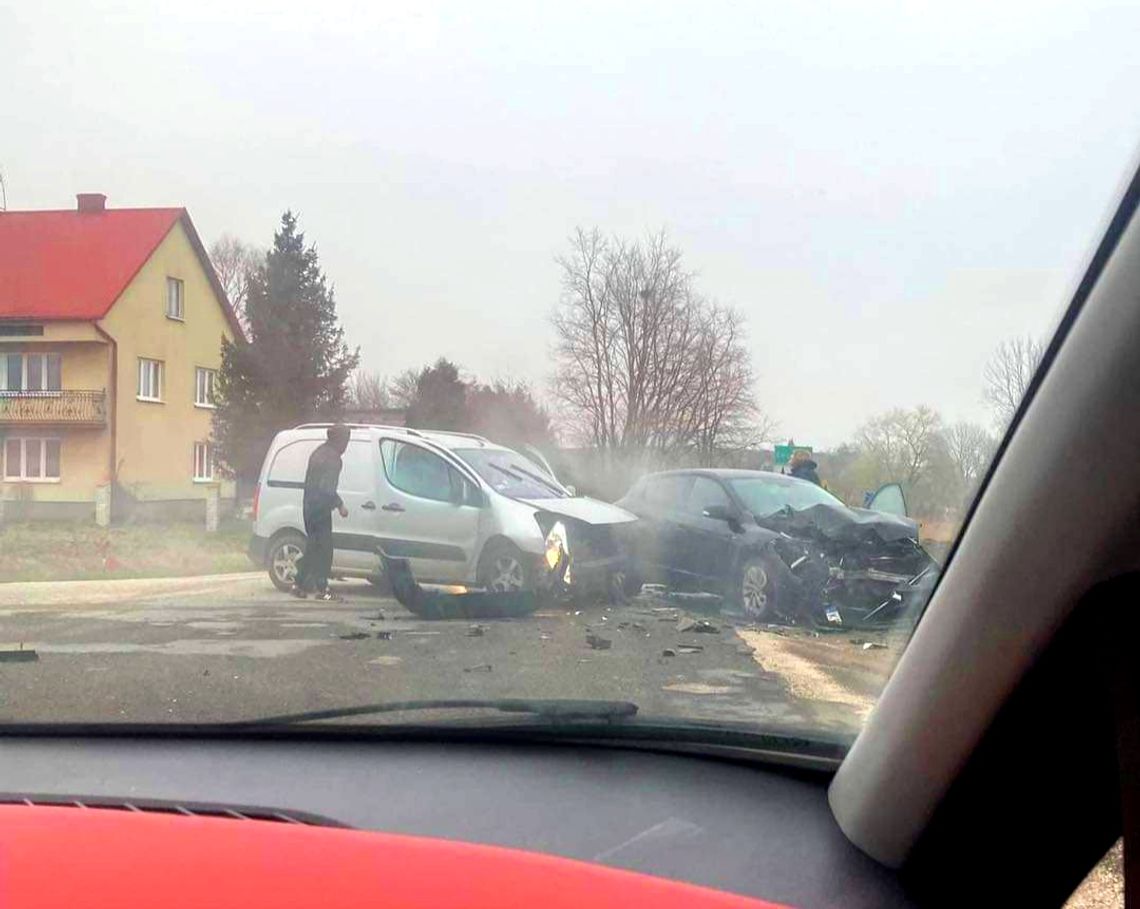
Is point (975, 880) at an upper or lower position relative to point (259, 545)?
lower

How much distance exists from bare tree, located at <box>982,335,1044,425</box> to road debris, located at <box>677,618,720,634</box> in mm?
1221

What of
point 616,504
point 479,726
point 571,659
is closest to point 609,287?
point 616,504

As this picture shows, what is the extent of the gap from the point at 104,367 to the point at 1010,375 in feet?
9.76

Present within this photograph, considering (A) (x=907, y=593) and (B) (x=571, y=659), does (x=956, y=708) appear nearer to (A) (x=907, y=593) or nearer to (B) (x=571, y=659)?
(A) (x=907, y=593)

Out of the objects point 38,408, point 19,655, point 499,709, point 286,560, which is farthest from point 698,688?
point 38,408

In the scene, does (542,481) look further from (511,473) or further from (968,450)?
(968,450)

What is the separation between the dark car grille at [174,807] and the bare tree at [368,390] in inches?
52.3

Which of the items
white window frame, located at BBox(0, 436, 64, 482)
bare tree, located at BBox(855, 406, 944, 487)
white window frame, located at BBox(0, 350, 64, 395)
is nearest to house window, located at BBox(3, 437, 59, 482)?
white window frame, located at BBox(0, 436, 64, 482)

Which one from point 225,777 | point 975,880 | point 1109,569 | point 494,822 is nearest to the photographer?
point 1109,569

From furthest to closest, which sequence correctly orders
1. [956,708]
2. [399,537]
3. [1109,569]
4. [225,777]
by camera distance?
[399,537], [225,777], [956,708], [1109,569]

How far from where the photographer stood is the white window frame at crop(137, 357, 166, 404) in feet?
12.7

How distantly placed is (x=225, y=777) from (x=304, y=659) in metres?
0.50

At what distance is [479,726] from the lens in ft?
10.6

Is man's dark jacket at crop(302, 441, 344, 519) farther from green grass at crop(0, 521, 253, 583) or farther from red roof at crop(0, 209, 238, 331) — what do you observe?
red roof at crop(0, 209, 238, 331)
